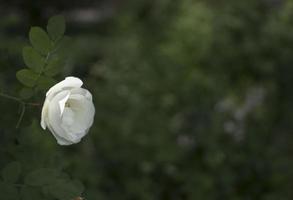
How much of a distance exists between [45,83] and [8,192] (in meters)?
0.26

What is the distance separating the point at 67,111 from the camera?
1.53 meters

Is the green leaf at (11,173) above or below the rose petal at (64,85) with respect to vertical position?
below

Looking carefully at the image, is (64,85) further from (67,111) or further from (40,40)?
(40,40)

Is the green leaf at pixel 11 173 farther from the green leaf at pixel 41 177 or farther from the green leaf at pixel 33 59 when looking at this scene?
the green leaf at pixel 33 59

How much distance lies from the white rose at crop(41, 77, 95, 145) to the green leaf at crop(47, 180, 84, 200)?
10cm

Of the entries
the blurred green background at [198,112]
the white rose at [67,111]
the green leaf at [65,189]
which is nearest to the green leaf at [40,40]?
the white rose at [67,111]

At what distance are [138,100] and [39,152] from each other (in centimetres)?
226

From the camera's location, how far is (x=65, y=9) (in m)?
10.4

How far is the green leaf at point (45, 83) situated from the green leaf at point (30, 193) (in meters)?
0.24

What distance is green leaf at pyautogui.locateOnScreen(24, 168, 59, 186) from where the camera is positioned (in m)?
1.60

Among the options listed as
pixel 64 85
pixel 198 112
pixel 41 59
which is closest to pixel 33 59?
pixel 41 59

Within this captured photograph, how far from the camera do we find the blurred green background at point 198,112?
3908 millimetres

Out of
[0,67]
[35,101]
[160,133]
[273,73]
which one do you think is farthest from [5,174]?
[273,73]

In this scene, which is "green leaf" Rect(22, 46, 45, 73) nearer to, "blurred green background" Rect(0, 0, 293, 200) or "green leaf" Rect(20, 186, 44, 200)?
"green leaf" Rect(20, 186, 44, 200)
